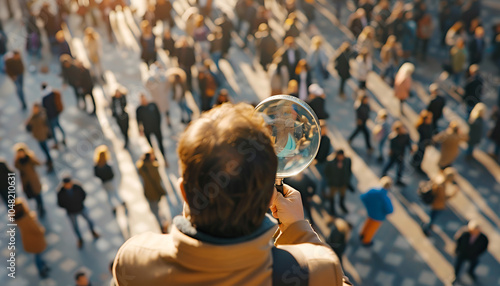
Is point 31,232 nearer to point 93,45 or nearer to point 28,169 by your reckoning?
point 28,169

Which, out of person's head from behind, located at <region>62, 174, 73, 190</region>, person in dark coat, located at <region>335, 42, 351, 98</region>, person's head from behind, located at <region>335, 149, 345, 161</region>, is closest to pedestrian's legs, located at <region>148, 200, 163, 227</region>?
person's head from behind, located at <region>62, 174, 73, 190</region>

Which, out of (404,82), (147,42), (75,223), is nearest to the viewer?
(75,223)

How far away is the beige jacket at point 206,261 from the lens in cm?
141

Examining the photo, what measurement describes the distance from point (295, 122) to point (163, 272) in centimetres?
86

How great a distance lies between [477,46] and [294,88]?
5.76 metres

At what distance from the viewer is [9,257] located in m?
8.09

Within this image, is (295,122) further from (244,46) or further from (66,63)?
(244,46)

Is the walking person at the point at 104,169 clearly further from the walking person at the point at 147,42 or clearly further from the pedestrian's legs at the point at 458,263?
the pedestrian's legs at the point at 458,263

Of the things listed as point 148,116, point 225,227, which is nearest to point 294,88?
point 148,116

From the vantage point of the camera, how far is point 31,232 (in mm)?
7348

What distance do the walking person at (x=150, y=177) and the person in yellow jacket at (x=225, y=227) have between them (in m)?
6.83

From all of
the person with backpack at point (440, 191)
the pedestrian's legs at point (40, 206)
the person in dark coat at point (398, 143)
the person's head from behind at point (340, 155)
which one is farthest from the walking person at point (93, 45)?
the person with backpack at point (440, 191)

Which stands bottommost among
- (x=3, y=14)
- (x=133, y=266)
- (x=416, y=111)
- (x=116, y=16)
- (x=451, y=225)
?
(x=451, y=225)

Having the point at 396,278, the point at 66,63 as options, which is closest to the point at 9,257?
the point at 66,63
